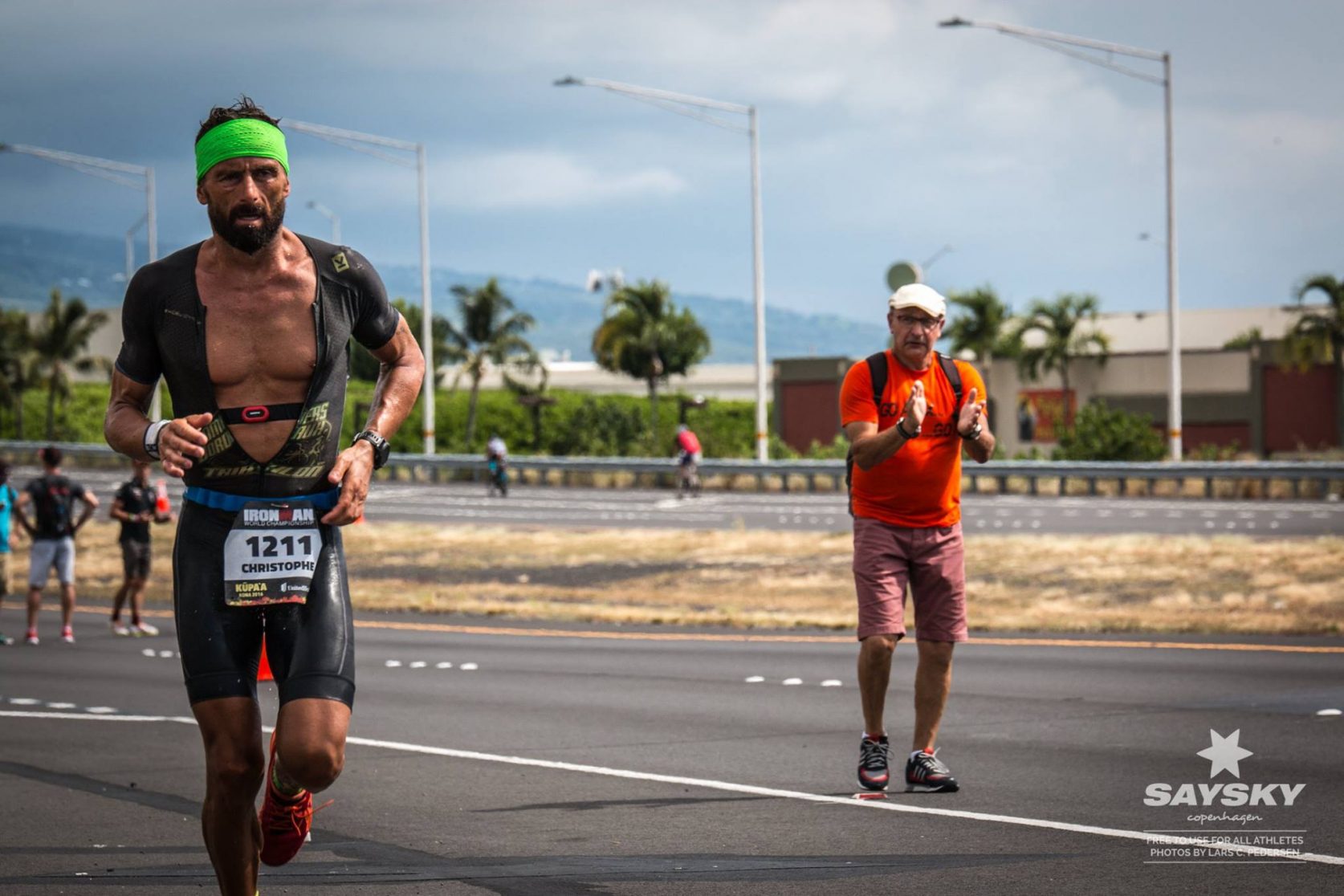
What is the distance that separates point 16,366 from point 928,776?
70148 mm

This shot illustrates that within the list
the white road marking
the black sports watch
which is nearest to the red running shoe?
the black sports watch

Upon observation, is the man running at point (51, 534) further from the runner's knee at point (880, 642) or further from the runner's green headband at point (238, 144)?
the runner's green headband at point (238, 144)

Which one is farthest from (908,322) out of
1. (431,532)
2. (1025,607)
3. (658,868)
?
(431,532)

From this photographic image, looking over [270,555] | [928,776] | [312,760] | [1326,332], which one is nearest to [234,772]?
[312,760]

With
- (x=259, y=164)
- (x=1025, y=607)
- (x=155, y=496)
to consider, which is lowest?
(x=1025, y=607)

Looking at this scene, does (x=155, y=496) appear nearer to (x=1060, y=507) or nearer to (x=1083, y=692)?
(x=1083, y=692)

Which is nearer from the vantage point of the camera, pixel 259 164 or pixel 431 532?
pixel 259 164

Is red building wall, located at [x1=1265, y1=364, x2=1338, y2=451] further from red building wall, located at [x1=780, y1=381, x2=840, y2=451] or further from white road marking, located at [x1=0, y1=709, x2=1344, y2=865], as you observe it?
white road marking, located at [x1=0, y1=709, x2=1344, y2=865]

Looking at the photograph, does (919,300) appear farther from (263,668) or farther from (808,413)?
(808,413)

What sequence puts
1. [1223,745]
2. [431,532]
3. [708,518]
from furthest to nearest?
[708,518]
[431,532]
[1223,745]

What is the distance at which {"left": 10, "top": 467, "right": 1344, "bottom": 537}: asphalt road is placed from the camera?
28938 millimetres

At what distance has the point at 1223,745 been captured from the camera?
923 centimetres

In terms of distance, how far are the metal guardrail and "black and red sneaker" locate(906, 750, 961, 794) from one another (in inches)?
983

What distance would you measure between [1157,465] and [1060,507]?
12.2ft
